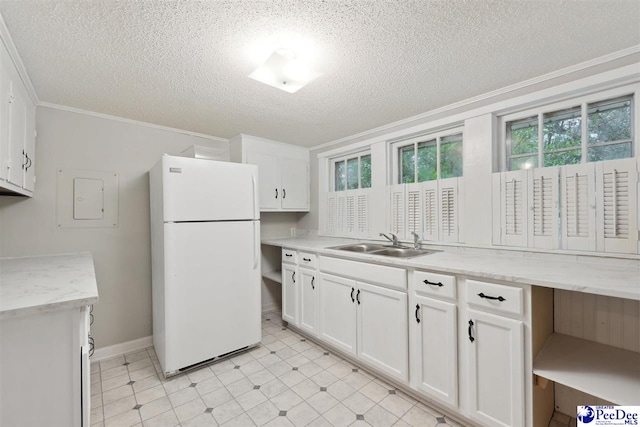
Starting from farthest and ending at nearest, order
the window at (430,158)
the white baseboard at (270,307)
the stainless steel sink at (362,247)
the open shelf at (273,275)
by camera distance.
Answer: the white baseboard at (270,307), the open shelf at (273,275), the stainless steel sink at (362,247), the window at (430,158)

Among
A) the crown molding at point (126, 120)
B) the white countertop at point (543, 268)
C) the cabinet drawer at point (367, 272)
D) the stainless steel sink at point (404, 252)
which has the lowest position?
the cabinet drawer at point (367, 272)

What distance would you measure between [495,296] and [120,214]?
9.99ft

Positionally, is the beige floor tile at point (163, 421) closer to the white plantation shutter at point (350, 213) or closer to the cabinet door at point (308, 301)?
the cabinet door at point (308, 301)

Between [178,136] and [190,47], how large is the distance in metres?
1.62

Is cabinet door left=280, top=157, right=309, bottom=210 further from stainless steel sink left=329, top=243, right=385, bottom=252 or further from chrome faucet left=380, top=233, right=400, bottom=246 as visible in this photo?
chrome faucet left=380, top=233, right=400, bottom=246

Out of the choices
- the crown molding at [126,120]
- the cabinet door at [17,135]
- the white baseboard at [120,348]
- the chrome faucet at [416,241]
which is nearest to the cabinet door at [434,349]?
the chrome faucet at [416,241]

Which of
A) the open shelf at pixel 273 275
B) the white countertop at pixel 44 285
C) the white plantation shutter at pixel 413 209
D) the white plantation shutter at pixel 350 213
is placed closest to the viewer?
the white countertop at pixel 44 285

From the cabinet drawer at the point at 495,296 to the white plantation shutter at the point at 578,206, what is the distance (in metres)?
0.70

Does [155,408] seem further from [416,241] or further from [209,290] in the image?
[416,241]

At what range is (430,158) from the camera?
8.43ft

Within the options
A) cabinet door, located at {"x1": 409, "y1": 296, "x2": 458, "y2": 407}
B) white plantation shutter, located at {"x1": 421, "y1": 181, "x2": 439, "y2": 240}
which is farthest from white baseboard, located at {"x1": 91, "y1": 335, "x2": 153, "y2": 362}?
white plantation shutter, located at {"x1": 421, "y1": 181, "x2": 439, "y2": 240}

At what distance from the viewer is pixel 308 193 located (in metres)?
3.66

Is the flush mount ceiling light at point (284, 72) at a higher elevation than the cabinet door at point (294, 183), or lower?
higher

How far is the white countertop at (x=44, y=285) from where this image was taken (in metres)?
0.99
